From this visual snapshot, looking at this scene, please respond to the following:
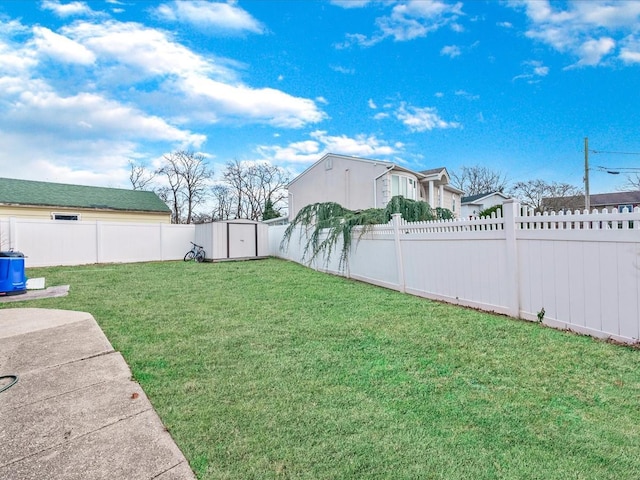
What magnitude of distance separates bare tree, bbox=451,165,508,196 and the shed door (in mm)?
30265

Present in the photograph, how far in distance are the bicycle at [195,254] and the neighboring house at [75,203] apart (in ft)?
17.6

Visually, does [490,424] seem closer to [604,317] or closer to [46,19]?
[604,317]

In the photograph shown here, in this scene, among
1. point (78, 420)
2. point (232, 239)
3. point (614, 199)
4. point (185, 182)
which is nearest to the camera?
point (78, 420)

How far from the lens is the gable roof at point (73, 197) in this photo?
15742 mm

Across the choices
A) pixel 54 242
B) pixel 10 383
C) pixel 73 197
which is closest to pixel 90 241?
pixel 54 242

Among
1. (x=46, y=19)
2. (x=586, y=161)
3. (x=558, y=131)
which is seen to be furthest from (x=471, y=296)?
(x=586, y=161)

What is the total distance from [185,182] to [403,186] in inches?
900

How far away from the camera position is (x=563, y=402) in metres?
2.44

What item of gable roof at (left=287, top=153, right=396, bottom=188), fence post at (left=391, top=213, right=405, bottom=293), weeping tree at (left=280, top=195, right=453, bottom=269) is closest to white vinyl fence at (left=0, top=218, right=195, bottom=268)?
weeping tree at (left=280, top=195, right=453, bottom=269)

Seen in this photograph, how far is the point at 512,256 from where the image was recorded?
4598 millimetres

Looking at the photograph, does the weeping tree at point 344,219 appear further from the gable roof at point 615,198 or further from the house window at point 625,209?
the gable roof at point 615,198

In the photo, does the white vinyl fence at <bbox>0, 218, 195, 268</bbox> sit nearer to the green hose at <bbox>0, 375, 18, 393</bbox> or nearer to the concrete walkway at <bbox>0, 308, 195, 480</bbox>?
the concrete walkway at <bbox>0, 308, 195, 480</bbox>

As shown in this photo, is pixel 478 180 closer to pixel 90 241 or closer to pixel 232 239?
pixel 232 239

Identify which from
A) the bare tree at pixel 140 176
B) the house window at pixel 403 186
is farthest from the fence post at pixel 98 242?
the bare tree at pixel 140 176
